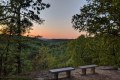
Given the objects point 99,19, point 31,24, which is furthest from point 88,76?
point 31,24

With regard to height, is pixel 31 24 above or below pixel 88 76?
above

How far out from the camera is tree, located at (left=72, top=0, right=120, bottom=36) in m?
16.6

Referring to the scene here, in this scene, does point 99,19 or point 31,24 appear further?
point 31,24

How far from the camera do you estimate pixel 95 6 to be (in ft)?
56.9

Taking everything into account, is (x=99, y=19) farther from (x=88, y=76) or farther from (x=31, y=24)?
(x=31, y=24)

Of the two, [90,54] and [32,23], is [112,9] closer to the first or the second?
[32,23]

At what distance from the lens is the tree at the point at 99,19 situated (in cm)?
1661

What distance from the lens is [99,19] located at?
55.6 feet

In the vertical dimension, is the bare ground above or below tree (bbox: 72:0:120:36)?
below

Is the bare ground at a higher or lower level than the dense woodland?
lower

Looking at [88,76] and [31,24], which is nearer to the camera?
[88,76]

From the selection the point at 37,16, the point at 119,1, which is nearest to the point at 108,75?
the point at 119,1

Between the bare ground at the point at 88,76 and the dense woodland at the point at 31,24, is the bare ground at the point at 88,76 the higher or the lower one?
the lower one

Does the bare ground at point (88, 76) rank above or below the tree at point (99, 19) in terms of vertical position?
below
